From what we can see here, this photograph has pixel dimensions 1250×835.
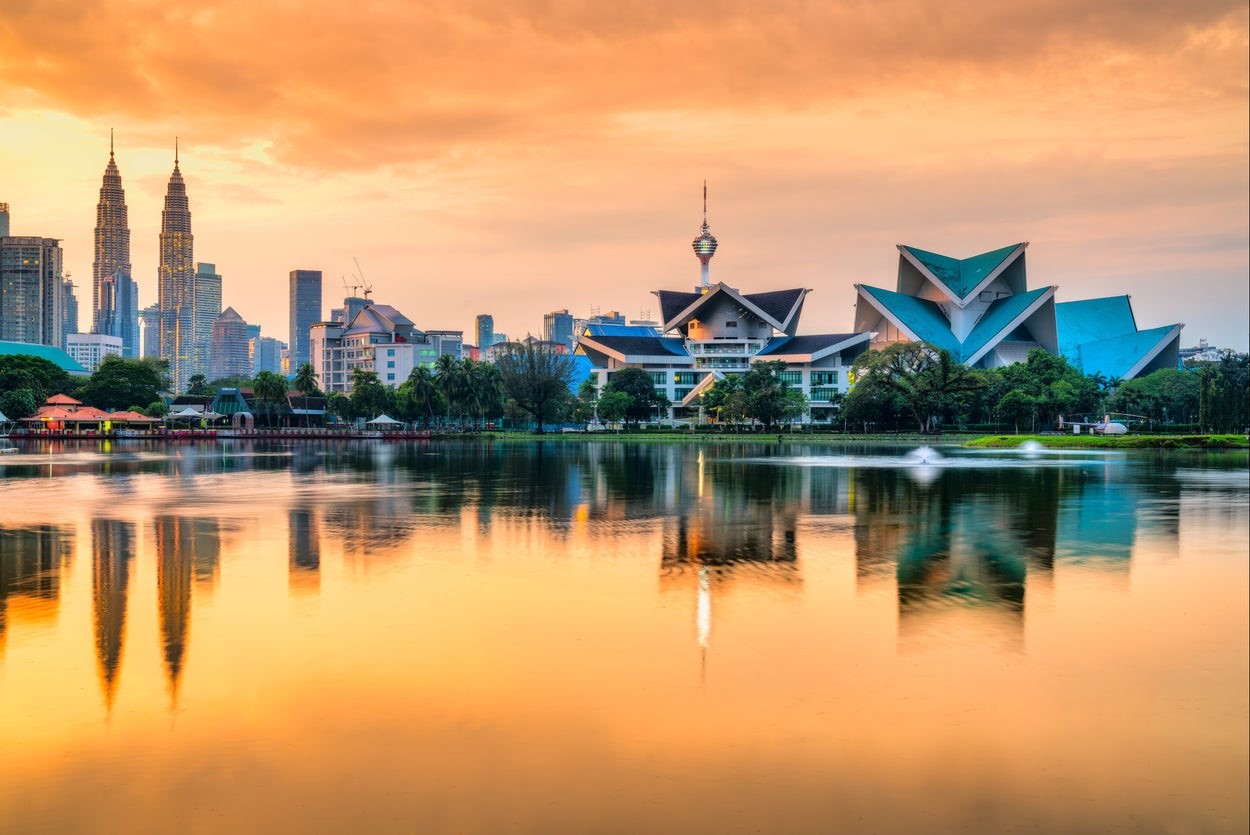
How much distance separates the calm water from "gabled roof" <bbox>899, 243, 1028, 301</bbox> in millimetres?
93760

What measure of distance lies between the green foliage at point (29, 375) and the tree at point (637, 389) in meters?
56.9

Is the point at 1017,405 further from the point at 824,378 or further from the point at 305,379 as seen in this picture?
the point at 305,379

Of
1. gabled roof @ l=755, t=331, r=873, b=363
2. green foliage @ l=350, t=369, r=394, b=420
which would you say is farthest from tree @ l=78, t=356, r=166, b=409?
gabled roof @ l=755, t=331, r=873, b=363

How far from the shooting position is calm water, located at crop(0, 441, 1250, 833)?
737 cm

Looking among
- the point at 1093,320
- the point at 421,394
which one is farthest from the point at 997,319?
the point at 421,394

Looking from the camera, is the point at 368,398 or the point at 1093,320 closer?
the point at 368,398

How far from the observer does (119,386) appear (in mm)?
116250

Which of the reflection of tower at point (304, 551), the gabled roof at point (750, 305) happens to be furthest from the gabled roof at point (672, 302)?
the reflection of tower at point (304, 551)

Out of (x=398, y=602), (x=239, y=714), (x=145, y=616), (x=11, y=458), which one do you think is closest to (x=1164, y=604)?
(x=398, y=602)

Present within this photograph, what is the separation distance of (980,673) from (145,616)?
9.62 meters

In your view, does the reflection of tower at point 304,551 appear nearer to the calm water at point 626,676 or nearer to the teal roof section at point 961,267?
the calm water at point 626,676

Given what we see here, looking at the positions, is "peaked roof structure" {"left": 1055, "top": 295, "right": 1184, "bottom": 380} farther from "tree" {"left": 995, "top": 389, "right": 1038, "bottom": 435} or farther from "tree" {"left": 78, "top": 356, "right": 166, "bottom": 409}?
"tree" {"left": 78, "top": 356, "right": 166, "bottom": 409}

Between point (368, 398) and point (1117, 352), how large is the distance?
79077 millimetres

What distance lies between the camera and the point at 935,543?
736 inches
